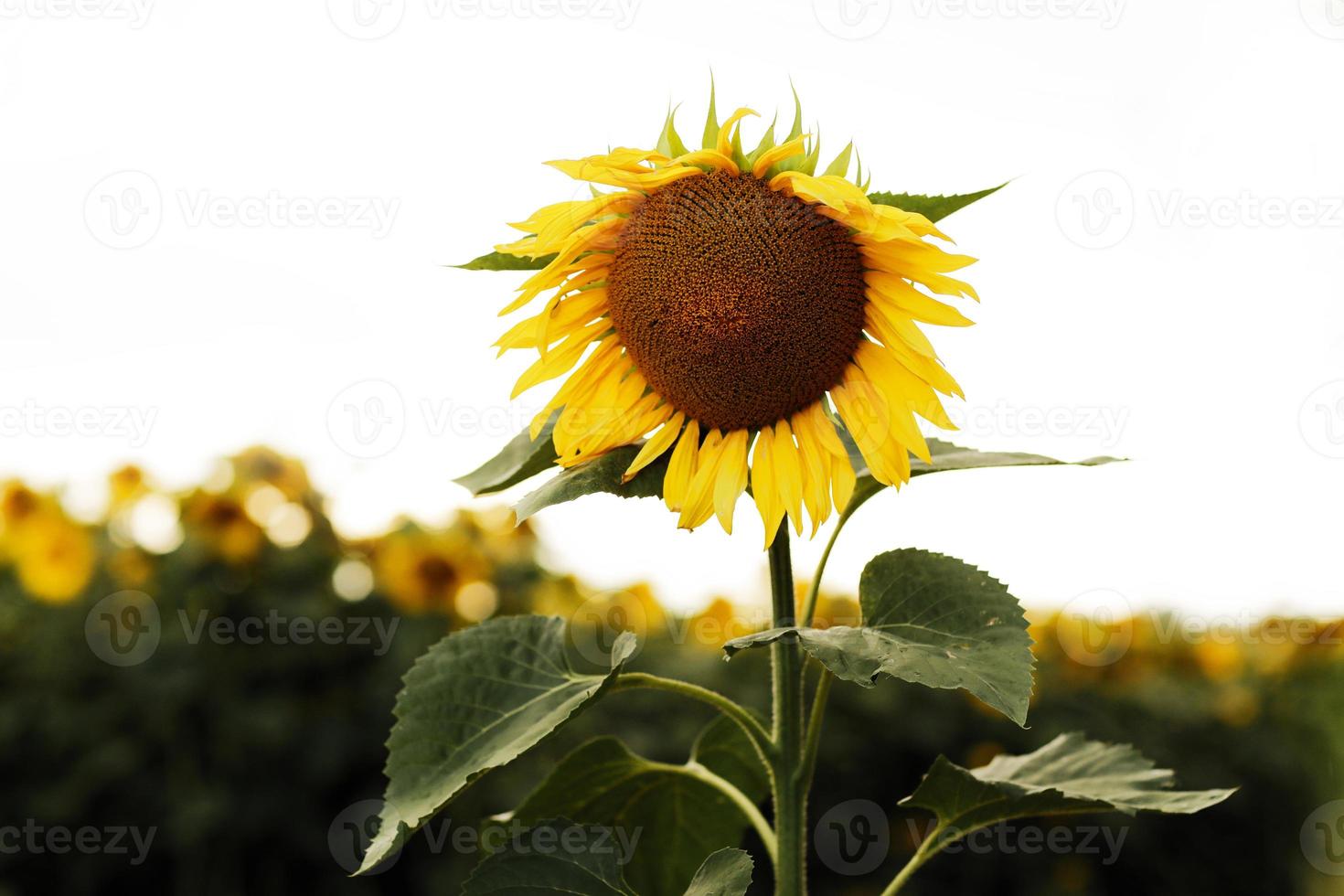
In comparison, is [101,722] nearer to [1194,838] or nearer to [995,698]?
[995,698]

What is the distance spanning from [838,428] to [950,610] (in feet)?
0.67

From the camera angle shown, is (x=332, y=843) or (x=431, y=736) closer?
(x=431, y=736)

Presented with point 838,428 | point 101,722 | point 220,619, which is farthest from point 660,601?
point 838,428

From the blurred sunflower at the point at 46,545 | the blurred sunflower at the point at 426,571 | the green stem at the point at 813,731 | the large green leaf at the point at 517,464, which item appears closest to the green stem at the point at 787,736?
the green stem at the point at 813,731

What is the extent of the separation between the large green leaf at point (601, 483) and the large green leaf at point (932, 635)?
205 mm

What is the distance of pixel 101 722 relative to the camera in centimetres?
281

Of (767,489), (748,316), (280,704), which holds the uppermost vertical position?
(748,316)

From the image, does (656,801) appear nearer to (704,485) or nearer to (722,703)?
(722,703)

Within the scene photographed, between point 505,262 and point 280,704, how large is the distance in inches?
83.1

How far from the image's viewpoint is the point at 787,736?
1021mm

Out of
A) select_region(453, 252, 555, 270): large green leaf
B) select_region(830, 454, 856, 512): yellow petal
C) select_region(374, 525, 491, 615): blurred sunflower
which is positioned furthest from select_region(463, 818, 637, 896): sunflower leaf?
select_region(374, 525, 491, 615): blurred sunflower

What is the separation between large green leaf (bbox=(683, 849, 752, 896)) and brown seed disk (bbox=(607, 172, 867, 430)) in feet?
1.23

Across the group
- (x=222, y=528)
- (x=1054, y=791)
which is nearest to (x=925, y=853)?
(x=1054, y=791)

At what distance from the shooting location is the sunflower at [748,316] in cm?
95
